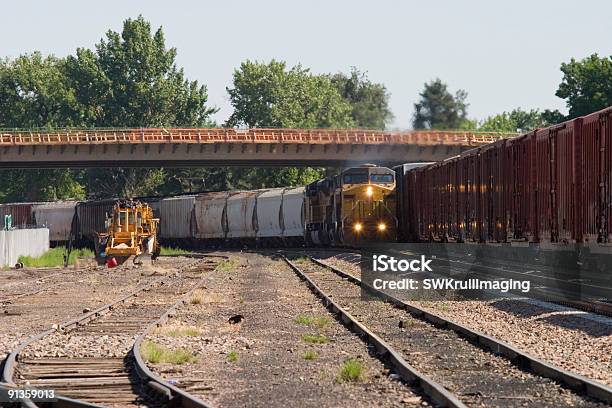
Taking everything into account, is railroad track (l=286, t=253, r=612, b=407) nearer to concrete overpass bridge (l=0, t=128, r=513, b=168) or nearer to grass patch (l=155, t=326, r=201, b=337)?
grass patch (l=155, t=326, r=201, b=337)

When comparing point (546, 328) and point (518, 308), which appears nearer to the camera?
point (546, 328)

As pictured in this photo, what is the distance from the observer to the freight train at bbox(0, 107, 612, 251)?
22.0 meters

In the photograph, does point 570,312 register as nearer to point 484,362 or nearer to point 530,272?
point 484,362

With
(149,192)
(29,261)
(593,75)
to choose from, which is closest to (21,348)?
(29,261)

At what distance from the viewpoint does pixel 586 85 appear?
323 feet

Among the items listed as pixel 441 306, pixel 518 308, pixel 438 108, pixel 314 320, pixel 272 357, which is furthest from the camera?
pixel 438 108

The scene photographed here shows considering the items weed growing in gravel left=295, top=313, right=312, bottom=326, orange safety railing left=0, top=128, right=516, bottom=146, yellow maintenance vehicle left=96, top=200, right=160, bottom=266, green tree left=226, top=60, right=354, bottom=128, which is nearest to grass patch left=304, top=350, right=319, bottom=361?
weed growing in gravel left=295, top=313, right=312, bottom=326

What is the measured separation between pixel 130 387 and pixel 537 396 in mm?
4055

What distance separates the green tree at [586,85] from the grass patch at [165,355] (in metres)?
84.4

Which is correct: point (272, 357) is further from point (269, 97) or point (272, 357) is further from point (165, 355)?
point (269, 97)

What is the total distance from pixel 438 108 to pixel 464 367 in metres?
81.9

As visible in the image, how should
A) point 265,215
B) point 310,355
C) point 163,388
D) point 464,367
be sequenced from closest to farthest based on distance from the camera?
1. point 163,388
2. point 464,367
3. point 310,355
4. point 265,215

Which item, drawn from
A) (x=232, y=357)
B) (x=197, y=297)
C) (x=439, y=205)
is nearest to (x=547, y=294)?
(x=197, y=297)

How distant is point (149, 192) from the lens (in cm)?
13612
